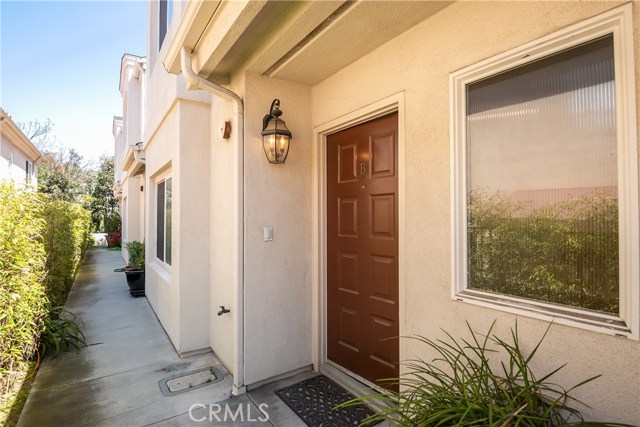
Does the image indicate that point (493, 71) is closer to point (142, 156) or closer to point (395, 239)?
point (395, 239)

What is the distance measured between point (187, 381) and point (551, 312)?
3618 millimetres

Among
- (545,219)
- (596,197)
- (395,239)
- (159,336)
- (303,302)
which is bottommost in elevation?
(159,336)

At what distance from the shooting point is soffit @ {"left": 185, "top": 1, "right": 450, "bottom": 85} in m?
2.40

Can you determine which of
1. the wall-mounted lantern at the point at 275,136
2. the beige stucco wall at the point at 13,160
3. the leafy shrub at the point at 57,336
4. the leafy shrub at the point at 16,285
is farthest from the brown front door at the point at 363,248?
the beige stucco wall at the point at 13,160

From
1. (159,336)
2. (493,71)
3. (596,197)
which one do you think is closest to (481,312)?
(596,197)

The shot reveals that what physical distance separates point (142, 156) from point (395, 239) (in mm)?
6948

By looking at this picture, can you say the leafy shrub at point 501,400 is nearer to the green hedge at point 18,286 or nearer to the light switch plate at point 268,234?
the light switch plate at point 268,234

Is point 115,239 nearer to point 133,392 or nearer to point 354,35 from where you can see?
point 133,392

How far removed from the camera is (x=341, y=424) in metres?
2.79

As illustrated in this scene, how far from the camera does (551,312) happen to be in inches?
72.3

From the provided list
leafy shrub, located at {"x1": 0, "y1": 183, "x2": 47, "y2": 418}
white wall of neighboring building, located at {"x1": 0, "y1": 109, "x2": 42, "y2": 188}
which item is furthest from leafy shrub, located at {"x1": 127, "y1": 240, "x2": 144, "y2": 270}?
leafy shrub, located at {"x1": 0, "y1": 183, "x2": 47, "y2": 418}

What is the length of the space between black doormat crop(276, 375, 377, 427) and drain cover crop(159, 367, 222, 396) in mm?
913

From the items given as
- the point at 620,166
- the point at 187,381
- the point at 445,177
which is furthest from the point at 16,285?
the point at 620,166

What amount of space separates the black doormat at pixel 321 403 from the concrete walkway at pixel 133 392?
94 millimetres
